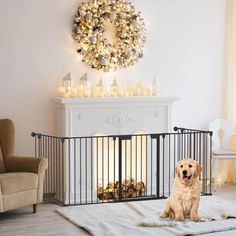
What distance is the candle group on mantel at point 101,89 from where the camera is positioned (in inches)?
267

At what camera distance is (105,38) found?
23.5ft

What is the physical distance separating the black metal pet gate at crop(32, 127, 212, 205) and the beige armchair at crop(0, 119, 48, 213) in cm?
39

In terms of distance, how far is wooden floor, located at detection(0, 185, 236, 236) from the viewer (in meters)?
5.27

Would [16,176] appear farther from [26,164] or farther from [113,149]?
[113,149]

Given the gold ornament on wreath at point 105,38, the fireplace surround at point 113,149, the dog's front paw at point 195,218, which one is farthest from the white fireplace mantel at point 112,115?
the dog's front paw at point 195,218

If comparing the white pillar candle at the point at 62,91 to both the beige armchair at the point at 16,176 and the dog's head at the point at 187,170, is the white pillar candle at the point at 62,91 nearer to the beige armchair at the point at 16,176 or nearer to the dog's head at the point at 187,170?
the beige armchair at the point at 16,176

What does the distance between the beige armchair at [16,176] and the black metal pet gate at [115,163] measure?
0.39 metres

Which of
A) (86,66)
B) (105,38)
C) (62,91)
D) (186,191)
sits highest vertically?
(105,38)

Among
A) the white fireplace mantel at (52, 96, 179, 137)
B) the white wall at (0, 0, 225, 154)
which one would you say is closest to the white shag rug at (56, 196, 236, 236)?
the white fireplace mantel at (52, 96, 179, 137)

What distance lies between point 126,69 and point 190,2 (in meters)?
1.36

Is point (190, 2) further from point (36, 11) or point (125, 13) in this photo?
point (36, 11)

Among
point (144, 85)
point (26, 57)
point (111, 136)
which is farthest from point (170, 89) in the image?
point (26, 57)

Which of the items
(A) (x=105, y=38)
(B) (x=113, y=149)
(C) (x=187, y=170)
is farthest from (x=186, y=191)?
(A) (x=105, y=38)

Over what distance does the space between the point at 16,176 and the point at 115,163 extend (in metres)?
1.69
